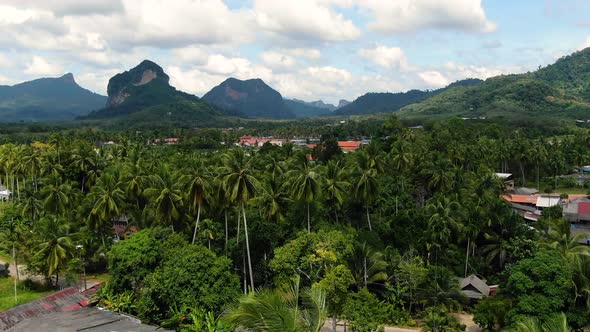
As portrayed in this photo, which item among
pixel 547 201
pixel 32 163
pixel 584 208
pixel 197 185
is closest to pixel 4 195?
pixel 32 163

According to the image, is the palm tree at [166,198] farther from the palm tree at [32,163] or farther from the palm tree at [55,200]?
the palm tree at [32,163]

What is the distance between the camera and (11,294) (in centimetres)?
4484

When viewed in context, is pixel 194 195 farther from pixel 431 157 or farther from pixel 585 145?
pixel 585 145

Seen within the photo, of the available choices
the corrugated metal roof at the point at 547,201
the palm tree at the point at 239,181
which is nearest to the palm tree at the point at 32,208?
the palm tree at the point at 239,181

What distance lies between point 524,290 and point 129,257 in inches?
1142

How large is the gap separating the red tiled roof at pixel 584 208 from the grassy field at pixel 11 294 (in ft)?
215

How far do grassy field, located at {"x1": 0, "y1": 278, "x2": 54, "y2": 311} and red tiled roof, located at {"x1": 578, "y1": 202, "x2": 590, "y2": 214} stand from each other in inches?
2582

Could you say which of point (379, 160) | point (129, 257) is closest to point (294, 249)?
point (129, 257)

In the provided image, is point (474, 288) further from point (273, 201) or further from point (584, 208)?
point (584, 208)

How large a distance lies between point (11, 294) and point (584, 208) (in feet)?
230

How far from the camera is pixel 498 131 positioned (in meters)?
129

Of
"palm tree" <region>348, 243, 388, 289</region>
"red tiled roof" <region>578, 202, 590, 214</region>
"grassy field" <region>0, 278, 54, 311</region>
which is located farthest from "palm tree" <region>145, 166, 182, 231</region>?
"red tiled roof" <region>578, 202, 590, 214</region>

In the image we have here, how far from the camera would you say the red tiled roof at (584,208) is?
213 ft

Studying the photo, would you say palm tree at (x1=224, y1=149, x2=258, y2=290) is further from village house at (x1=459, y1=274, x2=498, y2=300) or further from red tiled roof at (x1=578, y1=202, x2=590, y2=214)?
red tiled roof at (x1=578, y1=202, x2=590, y2=214)
